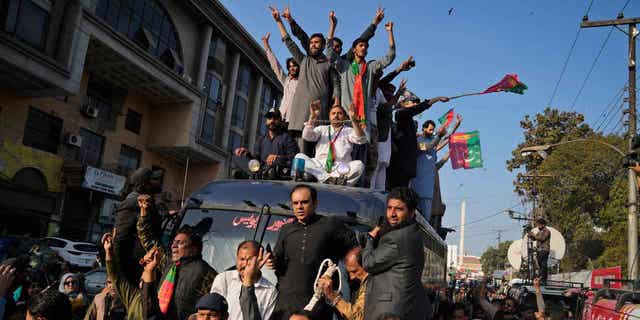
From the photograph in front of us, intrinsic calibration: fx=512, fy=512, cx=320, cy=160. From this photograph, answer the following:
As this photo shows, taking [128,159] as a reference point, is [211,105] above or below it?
above

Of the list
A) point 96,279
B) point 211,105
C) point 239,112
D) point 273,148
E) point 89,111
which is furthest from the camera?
point 239,112

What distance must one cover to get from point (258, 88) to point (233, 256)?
113 feet

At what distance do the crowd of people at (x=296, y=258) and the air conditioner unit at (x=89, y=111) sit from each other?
64.6ft

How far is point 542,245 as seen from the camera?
1167 cm

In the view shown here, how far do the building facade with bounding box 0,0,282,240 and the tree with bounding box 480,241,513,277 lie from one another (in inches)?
2587

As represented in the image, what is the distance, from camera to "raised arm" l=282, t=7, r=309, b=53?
7793 mm

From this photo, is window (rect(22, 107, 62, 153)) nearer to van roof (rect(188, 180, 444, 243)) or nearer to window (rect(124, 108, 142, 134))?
window (rect(124, 108, 142, 134))

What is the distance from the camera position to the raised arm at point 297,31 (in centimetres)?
779

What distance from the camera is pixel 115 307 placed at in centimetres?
448

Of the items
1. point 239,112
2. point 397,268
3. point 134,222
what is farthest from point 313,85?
point 239,112

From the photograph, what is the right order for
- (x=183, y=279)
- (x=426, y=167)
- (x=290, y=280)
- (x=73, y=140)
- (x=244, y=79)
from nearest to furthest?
1. (x=290, y=280)
2. (x=183, y=279)
3. (x=426, y=167)
4. (x=73, y=140)
5. (x=244, y=79)

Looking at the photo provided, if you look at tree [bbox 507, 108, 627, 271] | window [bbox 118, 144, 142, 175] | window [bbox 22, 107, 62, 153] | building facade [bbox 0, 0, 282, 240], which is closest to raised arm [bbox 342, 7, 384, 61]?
building facade [bbox 0, 0, 282, 240]

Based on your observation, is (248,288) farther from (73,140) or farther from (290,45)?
(73,140)

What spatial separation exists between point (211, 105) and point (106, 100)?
286 inches
